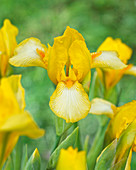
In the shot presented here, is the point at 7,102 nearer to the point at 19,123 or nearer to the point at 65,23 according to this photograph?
the point at 19,123

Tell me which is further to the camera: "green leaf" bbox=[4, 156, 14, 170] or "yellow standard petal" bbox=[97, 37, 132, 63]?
"yellow standard petal" bbox=[97, 37, 132, 63]

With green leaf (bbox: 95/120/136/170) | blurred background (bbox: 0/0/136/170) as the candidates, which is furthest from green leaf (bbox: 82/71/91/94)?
blurred background (bbox: 0/0/136/170)

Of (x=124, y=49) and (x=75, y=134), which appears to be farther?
(x=124, y=49)

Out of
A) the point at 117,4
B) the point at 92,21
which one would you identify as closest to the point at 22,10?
the point at 92,21

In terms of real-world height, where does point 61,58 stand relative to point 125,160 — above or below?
above

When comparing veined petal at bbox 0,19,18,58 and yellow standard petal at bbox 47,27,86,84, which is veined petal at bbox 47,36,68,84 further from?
veined petal at bbox 0,19,18,58

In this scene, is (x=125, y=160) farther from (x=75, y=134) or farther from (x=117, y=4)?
(x=117, y=4)
